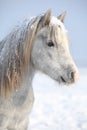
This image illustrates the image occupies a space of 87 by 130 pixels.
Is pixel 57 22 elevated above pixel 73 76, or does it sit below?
above

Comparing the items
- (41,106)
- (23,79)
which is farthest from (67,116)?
(23,79)

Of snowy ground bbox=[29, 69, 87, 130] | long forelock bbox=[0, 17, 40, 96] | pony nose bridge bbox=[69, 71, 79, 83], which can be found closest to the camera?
pony nose bridge bbox=[69, 71, 79, 83]

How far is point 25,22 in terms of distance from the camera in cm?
288

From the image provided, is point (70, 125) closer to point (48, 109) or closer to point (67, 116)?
point (67, 116)

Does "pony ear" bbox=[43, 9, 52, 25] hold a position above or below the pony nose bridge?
above

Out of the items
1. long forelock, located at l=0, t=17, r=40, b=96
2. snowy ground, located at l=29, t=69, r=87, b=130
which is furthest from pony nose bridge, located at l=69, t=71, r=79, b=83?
snowy ground, located at l=29, t=69, r=87, b=130

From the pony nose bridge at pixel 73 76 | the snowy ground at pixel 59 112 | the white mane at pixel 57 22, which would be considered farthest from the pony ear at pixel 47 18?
the snowy ground at pixel 59 112

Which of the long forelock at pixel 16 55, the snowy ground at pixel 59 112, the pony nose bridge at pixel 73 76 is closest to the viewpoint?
the pony nose bridge at pixel 73 76

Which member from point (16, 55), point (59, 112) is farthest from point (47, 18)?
point (59, 112)

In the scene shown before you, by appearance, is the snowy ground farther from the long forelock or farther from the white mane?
the white mane

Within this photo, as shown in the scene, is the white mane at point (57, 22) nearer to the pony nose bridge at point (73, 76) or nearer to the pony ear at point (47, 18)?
the pony ear at point (47, 18)

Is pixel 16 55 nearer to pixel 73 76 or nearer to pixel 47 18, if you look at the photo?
pixel 47 18

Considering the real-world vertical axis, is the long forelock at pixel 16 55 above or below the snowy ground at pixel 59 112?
above

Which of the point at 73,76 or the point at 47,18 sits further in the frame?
the point at 47,18
